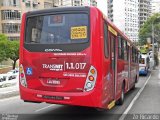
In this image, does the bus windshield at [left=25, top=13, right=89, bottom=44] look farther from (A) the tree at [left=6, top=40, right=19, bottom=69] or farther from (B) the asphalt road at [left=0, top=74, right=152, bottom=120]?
(A) the tree at [left=6, top=40, right=19, bottom=69]

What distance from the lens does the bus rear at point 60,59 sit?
934cm

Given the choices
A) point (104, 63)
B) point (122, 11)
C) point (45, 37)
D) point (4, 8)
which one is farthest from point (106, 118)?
point (4, 8)

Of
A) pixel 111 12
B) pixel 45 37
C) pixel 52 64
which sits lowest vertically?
pixel 52 64

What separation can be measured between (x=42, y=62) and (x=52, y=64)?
1.01ft

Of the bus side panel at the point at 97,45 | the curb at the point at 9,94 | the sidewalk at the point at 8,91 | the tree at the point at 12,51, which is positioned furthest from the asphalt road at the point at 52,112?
the tree at the point at 12,51

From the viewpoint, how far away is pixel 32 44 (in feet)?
33.2

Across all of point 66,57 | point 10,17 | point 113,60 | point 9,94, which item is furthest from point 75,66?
point 10,17

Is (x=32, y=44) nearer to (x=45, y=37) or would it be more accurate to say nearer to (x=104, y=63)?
(x=45, y=37)

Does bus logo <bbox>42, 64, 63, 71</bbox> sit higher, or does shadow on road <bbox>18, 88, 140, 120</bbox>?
bus logo <bbox>42, 64, 63, 71</bbox>

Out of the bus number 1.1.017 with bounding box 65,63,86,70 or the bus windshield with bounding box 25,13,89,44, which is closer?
the bus number 1.1.017 with bounding box 65,63,86,70

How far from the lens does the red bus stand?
9328 mm

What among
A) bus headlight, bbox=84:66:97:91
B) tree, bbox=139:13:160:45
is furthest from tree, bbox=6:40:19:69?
bus headlight, bbox=84:66:97:91

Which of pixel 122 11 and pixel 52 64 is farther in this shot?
pixel 122 11

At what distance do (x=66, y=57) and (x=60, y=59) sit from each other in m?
0.18
